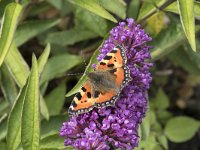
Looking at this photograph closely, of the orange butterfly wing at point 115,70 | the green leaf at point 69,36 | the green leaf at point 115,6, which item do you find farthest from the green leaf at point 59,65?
the orange butterfly wing at point 115,70

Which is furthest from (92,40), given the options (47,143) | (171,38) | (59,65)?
(47,143)

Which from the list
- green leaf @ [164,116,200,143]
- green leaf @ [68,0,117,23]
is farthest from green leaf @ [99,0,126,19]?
green leaf @ [164,116,200,143]

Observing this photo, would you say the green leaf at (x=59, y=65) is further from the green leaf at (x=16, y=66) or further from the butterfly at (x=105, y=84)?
the butterfly at (x=105, y=84)

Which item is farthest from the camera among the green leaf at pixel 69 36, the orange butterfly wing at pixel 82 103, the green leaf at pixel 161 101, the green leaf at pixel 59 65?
the green leaf at pixel 161 101

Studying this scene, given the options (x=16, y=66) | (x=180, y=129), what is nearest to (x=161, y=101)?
(x=180, y=129)

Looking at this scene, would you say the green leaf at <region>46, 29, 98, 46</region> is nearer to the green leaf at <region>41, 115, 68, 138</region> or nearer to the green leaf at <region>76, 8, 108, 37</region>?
the green leaf at <region>76, 8, 108, 37</region>

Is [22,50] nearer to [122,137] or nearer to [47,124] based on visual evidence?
[47,124]
